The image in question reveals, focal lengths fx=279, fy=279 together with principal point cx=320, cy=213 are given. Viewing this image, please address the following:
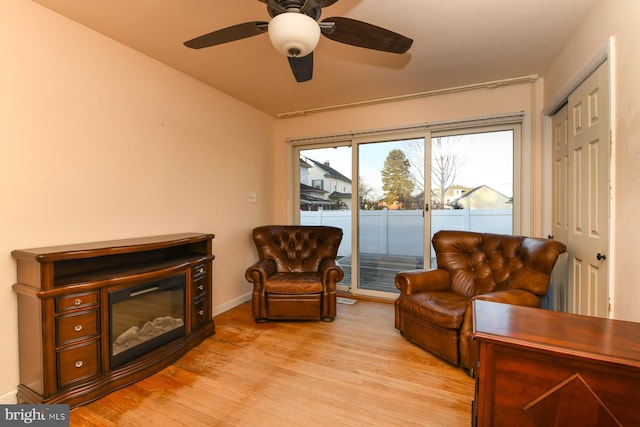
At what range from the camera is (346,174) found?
3.86 meters

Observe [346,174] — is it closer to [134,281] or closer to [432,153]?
[432,153]

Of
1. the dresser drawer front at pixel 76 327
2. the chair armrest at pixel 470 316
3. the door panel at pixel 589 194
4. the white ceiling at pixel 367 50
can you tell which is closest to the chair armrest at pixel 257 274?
the dresser drawer front at pixel 76 327

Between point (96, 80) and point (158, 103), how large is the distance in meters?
0.48

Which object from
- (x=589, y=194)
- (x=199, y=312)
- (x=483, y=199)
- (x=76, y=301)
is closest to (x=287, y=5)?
(x=76, y=301)

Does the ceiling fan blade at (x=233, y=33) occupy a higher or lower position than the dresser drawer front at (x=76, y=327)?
higher

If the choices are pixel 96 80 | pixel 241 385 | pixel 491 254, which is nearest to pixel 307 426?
pixel 241 385

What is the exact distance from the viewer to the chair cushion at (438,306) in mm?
2076

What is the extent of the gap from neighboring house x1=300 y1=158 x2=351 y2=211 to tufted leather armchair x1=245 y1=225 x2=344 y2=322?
693 millimetres

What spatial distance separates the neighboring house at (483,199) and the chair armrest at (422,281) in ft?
3.17

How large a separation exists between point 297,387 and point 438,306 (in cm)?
121

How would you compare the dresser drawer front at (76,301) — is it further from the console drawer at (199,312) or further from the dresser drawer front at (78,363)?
the console drawer at (199,312)

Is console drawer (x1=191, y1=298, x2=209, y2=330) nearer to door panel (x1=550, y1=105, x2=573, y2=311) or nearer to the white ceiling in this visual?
the white ceiling

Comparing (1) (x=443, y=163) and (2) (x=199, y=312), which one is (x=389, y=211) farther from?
(2) (x=199, y=312)

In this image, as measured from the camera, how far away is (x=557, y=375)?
2.81ft
